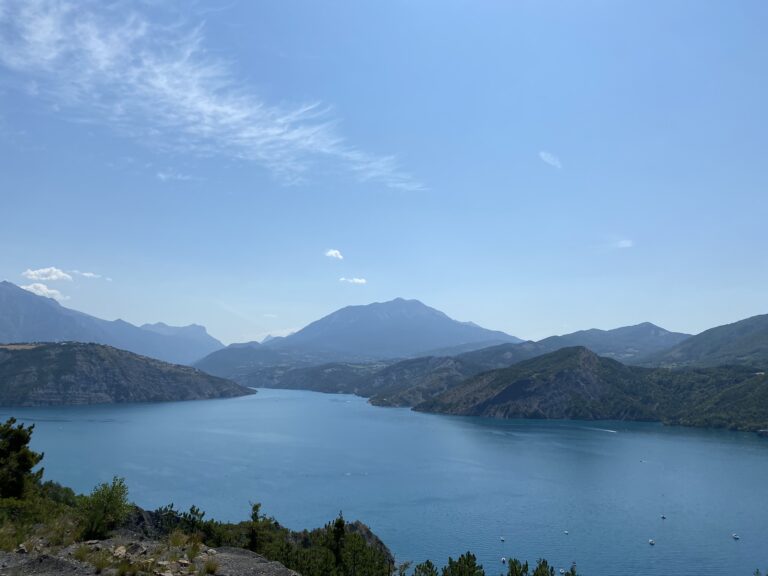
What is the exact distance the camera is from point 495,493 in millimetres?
130375

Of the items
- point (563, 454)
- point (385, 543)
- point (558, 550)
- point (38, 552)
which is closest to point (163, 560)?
point (38, 552)

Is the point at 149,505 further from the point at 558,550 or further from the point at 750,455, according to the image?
the point at 750,455

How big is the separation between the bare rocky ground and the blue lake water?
64.0 metres

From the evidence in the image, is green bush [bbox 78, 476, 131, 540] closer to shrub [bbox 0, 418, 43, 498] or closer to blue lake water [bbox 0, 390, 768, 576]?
shrub [bbox 0, 418, 43, 498]

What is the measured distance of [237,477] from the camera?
145500mm

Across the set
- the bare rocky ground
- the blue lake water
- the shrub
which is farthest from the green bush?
the blue lake water

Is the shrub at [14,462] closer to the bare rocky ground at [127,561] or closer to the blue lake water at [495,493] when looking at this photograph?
the bare rocky ground at [127,561]

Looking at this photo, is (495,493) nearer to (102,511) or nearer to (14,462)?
(102,511)

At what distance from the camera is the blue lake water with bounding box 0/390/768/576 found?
90.9m

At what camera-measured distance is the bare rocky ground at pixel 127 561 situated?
941 inches

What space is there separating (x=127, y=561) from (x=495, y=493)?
119474 mm

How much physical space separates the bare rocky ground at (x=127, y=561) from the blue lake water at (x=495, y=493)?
64033mm

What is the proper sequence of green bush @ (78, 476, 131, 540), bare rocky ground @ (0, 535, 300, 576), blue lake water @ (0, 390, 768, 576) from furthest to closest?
blue lake water @ (0, 390, 768, 576)
green bush @ (78, 476, 131, 540)
bare rocky ground @ (0, 535, 300, 576)

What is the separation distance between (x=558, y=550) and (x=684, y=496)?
189 feet
